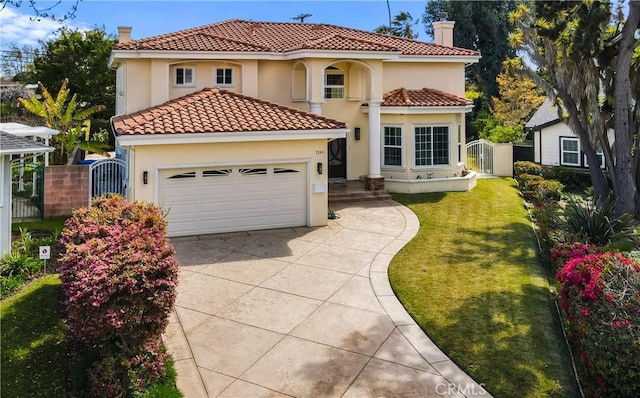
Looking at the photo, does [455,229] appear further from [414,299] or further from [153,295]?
[153,295]

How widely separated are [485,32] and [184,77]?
36851 millimetres

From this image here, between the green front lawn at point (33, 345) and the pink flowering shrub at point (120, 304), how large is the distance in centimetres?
59

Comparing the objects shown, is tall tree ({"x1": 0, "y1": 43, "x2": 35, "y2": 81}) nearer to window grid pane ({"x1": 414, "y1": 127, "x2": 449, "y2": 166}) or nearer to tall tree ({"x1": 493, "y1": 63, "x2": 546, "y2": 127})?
window grid pane ({"x1": 414, "y1": 127, "x2": 449, "y2": 166})

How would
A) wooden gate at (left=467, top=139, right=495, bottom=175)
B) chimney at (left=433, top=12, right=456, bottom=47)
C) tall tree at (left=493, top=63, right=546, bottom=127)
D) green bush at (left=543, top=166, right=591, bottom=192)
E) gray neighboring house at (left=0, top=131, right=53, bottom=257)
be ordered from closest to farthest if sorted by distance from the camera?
gray neighboring house at (left=0, top=131, right=53, bottom=257)
green bush at (left=543, top=166, right=591, bottom=192)
chimney at (left=433, top=12, right=456, bottom=47)
wooden gate at (left=467, top=139, right=495, bottom=175)
tall tree at (left=493, top=63, right=546, bottom=127)

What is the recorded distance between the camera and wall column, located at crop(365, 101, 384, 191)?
20.6 metres

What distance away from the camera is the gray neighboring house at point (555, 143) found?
2714 centimetres

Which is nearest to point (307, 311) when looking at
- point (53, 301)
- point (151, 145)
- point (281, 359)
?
point (281, 359)

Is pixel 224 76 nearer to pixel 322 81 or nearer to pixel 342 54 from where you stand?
pixel 322 81

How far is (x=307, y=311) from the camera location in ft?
31.5

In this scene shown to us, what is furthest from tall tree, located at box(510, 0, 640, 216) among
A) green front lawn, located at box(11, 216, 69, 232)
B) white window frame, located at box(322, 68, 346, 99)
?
green front lawn, located at box(11, 216, 69, 232)

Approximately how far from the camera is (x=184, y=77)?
19250 millimetres

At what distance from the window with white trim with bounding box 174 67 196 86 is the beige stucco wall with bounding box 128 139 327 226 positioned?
5852 mm

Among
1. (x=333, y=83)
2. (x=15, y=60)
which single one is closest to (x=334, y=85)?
(x=333, y=83)

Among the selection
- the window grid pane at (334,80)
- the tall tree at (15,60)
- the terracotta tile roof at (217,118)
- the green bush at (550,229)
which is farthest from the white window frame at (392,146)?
the tall tree at (15,60)
